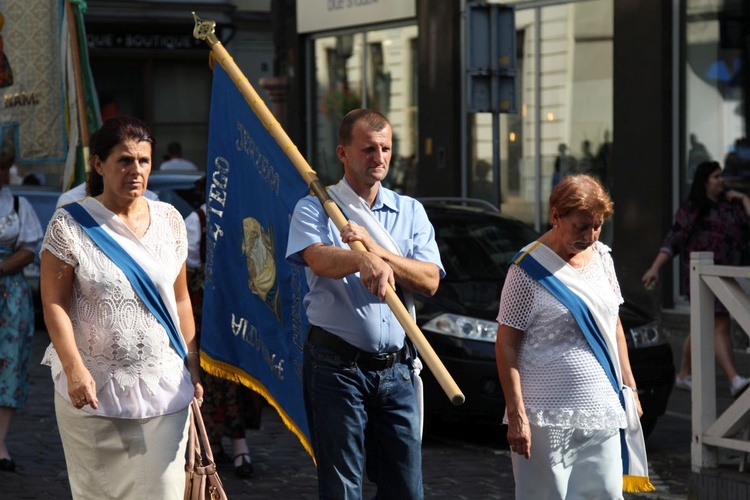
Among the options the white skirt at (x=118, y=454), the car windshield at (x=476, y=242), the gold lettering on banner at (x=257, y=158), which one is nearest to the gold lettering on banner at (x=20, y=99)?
the car windshield at (x=476, y=242)

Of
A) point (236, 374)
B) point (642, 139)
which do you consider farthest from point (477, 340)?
point (642, 139)

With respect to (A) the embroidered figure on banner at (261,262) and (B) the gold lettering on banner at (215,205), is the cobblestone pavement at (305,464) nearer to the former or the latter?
(B) the gold lettering on banner at (215,205)

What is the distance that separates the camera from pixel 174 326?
16.9 ft

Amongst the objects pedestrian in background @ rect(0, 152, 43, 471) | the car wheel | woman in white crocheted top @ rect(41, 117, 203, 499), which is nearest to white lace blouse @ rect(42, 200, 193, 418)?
woman in white crocheted top @ rect(41, 117, 203, 499)

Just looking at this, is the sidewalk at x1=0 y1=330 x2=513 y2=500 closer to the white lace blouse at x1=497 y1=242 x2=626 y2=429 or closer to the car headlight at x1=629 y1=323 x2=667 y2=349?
the car headlight at x1=629 y1=323 x2=667 y2=349

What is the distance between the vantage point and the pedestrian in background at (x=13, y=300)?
8.87m

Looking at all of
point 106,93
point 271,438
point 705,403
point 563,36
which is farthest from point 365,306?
point 106,93

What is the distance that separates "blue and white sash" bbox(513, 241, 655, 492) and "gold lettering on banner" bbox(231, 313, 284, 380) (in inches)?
50.2

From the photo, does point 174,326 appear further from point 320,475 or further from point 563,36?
point 563,36

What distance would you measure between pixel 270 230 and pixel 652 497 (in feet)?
10.1

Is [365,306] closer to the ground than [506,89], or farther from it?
closer to the ground

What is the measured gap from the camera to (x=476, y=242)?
34.4 feet

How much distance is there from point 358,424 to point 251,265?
1274 millimetres

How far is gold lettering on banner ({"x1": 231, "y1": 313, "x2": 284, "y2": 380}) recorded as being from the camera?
605 cm
